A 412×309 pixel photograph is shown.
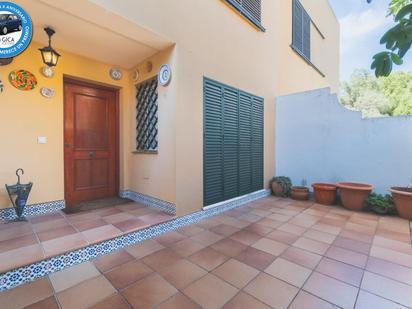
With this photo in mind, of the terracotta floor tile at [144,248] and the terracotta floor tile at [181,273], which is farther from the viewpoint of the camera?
the terracotta floor tile at [144,248]

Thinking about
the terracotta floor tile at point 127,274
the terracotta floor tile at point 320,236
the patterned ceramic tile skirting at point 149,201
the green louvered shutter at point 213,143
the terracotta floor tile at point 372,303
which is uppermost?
the green louvered shutter at point 213,143

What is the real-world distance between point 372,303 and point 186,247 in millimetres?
1786

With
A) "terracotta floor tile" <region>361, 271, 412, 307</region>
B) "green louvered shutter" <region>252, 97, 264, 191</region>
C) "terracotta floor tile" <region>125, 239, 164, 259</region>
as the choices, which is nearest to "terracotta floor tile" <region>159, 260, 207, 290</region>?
"terracotta floor tile" <region>125, 239, 164, 259</region>

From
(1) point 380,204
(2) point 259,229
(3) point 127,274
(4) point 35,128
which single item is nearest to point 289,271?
(2) point 259,229

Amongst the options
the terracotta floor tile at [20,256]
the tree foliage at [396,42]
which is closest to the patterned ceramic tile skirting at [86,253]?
the terracotta floor tile at [20,256]

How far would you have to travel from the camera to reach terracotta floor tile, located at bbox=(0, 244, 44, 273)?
1.80 m

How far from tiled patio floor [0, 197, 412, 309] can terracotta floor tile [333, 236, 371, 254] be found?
0.4 inches

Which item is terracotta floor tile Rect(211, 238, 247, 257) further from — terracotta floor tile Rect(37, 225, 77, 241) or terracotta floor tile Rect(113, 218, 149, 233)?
terracotta floor tile Rect(37, 225, 77, 241)

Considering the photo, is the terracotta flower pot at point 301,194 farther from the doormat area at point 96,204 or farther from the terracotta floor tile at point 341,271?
the doormat area at point 96,204

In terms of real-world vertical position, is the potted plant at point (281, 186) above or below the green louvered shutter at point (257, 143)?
below

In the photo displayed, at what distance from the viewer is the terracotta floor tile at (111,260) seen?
2061mm

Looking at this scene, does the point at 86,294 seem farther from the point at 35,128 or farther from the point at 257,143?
the point at 257,143

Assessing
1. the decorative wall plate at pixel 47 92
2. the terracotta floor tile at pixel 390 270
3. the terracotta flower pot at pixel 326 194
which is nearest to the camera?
the terracotta floor tile at pixel 390 270

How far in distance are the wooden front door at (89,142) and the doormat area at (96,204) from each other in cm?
17
